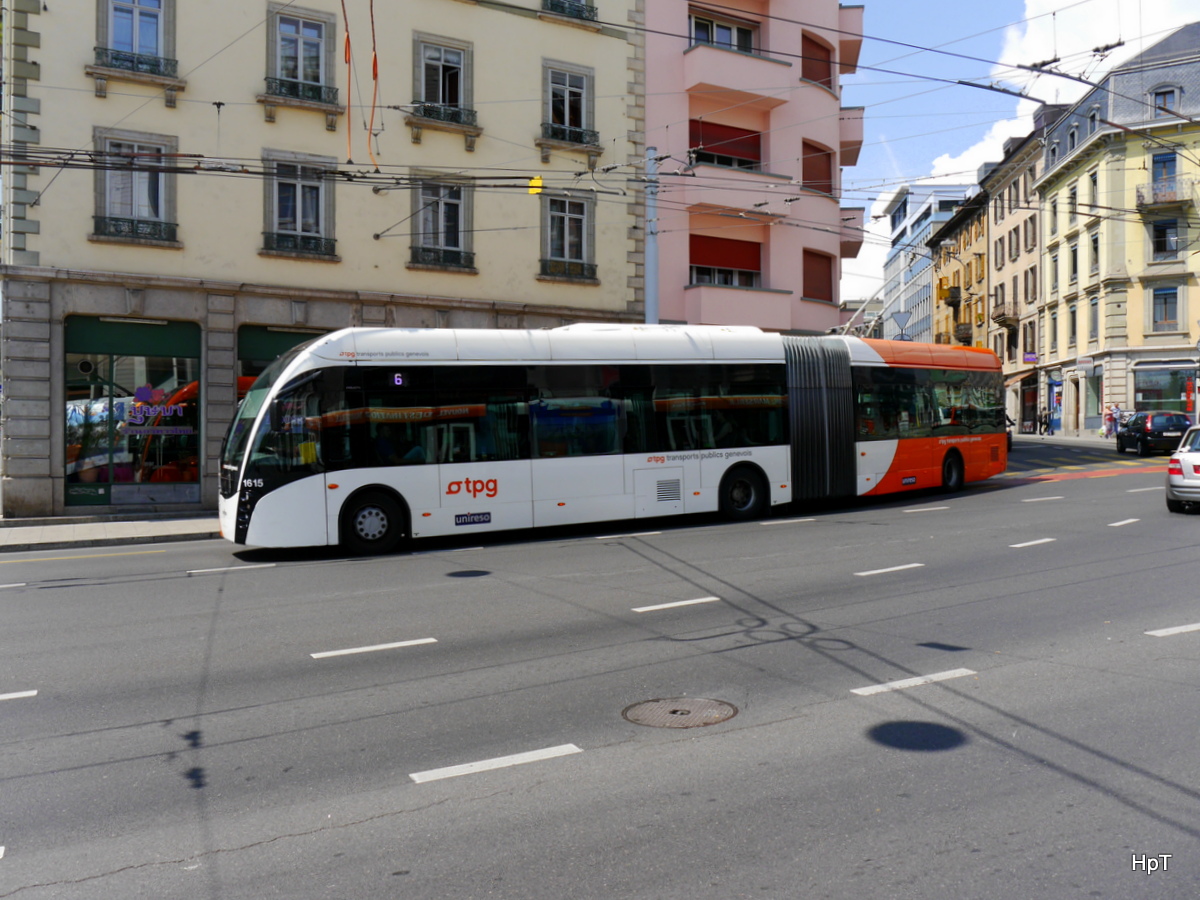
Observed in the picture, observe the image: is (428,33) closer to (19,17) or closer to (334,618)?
(19,17)

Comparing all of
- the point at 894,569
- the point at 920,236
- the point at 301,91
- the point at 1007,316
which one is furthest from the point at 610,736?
the point at 920,236

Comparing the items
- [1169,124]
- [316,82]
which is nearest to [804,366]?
[316,82]

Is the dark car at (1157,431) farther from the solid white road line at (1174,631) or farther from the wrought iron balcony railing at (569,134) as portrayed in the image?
the solid white road line at (1174,631)

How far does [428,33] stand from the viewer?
22.7 m

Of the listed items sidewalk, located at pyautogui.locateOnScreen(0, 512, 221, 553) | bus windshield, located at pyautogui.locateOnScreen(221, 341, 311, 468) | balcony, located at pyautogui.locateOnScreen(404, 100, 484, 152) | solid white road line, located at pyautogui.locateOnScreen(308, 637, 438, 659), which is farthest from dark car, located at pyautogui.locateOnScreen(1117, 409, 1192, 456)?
solid white road line, located at pyautogui.locateOnScreen(308, 637, 438, 659)

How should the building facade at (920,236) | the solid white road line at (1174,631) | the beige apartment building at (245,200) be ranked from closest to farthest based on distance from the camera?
1. the solid white road line at (1174,631)
2. the beige apartment building at (245,200)
3. the building facade at (920,236)

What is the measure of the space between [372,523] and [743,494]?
263 inches

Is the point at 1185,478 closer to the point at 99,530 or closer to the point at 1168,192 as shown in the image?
the point at 99,530

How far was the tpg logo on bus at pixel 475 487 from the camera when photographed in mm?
14499

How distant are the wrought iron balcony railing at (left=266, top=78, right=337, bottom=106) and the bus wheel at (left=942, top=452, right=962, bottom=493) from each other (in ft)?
49.9

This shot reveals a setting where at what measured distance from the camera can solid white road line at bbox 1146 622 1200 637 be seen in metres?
7.71

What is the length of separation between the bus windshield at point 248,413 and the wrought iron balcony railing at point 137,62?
370 inches

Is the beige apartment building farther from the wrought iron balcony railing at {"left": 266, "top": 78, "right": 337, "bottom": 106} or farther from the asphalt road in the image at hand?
the asphalt road

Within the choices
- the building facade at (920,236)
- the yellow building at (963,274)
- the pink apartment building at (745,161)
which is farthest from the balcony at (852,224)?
the building facade at (920,236)
